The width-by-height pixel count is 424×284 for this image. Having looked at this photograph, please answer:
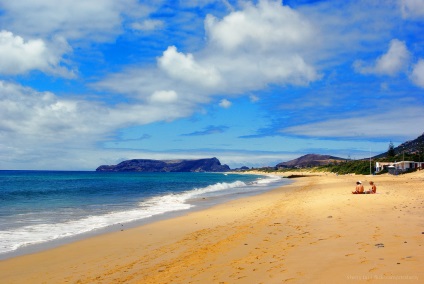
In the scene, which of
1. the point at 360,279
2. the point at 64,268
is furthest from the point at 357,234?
the point at 64,268

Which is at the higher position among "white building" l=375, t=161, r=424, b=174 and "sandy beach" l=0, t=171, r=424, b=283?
"white building" l=375, t=161, r=424, b=174

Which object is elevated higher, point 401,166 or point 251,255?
point 401,166

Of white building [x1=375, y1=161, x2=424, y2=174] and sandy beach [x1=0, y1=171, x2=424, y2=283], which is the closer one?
sandy beach [x1=0, y1=171, x2=424, y2=283]

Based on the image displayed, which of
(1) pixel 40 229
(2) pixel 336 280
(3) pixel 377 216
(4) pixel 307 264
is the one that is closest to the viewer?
(2) pixel 336 280

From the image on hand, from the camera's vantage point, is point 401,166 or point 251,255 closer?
point 251,255

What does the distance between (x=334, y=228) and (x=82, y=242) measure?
27.6 feet

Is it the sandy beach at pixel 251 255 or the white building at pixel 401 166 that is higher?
the white building at pixel 401 166

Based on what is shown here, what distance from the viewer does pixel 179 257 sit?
30.9 feet

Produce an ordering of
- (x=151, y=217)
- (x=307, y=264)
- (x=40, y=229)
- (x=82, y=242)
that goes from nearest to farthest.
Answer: (x=307, y=264) < (x=82, y=242) < (x=40, y=229) < (x=151, y=217)

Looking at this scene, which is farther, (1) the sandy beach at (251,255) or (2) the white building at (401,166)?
(2) the white building at (401,166)

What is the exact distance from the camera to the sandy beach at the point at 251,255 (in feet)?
Answer: 22.3

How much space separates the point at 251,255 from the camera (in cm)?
880

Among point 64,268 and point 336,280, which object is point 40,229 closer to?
point 64,268

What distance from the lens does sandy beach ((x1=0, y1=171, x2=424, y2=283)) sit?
22.3ft
